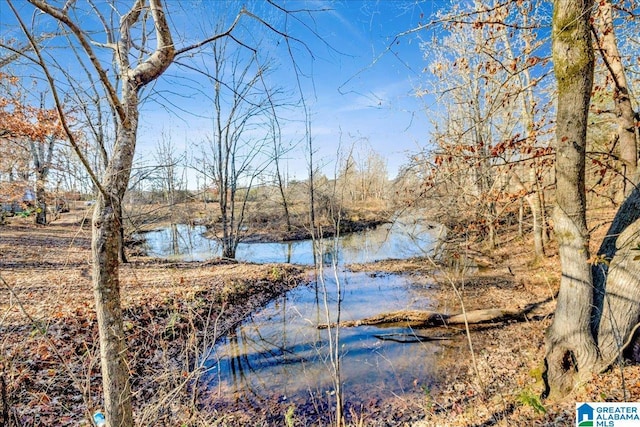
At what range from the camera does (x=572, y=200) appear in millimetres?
3494

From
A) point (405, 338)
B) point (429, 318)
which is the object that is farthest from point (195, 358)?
point (429, 318)

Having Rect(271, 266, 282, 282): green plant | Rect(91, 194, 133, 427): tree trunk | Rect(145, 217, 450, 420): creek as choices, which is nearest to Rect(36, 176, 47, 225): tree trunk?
Rect(271, 266, 282, 282): green plant

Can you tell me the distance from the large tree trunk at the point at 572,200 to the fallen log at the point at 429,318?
3.04 m

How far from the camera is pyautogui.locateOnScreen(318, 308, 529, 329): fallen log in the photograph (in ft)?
22.4

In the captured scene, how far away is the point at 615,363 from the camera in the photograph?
348cm

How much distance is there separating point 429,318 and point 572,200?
14.3ft

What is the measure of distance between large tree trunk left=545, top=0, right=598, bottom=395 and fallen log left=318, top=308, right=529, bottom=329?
3.04 meters

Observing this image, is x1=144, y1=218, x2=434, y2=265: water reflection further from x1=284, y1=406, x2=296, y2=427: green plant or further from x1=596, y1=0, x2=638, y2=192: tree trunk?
x1=284, y1=406, x2=296, y2=427: green plant

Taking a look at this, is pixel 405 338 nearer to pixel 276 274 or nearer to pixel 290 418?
pixel 290 418

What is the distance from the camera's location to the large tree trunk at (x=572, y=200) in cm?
332

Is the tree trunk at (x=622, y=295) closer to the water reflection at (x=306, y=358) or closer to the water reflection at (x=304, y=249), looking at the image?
the water reflection at (x=306, y=358)

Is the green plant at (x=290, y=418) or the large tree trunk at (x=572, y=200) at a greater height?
the large tree trunk at (x=572, y=200)

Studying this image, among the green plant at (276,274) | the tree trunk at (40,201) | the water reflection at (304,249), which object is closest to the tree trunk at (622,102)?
the green plant at (276,274)

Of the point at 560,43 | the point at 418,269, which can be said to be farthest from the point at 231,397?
the point at 418,269
